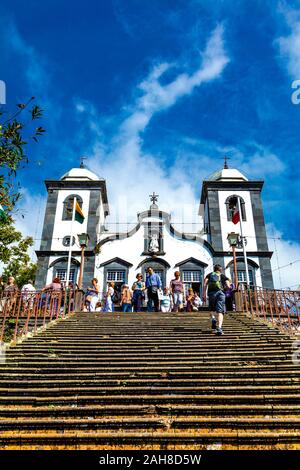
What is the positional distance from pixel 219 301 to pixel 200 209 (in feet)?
61.8

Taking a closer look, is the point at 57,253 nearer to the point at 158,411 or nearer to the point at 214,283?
the point at 214,283

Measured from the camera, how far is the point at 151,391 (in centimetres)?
612

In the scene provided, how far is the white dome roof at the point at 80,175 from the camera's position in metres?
25.7

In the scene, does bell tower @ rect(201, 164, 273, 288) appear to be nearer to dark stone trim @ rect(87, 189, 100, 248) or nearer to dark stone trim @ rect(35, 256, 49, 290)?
dark stone trim @ rect(87, 189, 100, 248)

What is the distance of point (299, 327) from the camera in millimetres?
10922

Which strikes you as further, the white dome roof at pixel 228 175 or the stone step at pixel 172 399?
the white dome roof at pixel 228 175

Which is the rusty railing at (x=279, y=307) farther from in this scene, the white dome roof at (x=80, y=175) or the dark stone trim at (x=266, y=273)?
the white dome roof at (x=80, y=175)

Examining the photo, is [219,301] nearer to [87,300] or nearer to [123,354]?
[123,354]

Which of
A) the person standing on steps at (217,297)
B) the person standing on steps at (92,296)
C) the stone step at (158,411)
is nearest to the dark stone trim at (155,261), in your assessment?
the person standing on steps at (92,296)

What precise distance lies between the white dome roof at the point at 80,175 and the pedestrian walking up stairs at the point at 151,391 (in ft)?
57.1

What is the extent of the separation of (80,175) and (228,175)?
9740mm

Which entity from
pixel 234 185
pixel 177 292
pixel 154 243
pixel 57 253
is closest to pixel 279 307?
pixel 177 292
